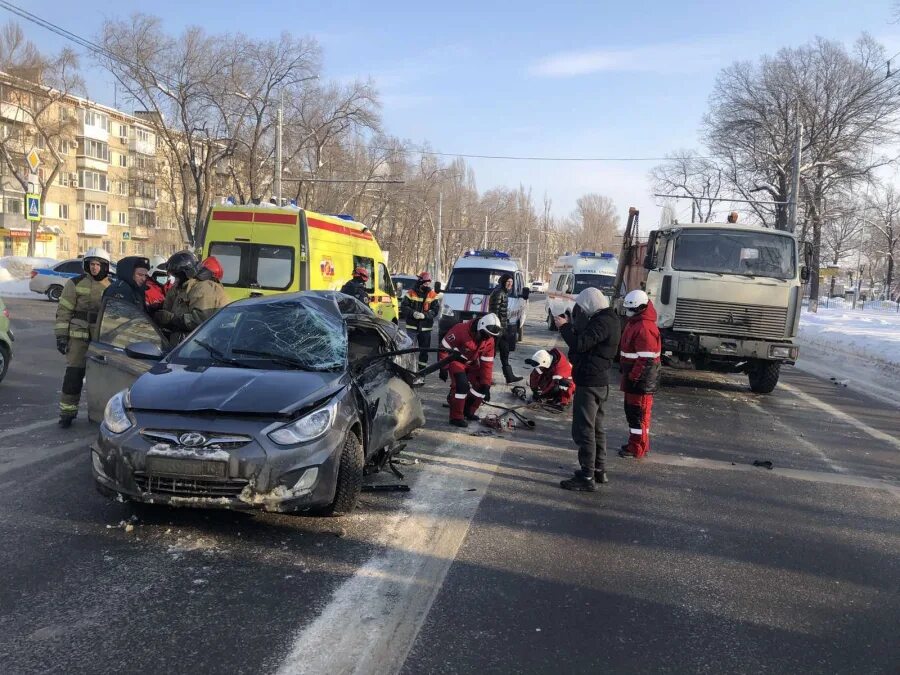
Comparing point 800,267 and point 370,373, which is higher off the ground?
point 800,267

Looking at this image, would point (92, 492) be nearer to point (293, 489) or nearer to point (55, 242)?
point (293, 489)

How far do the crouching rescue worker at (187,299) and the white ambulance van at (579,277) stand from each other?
14356mm

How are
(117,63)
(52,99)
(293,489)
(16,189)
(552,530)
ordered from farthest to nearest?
(16,189), (52,99), (117,63), (552,530), (293,489)

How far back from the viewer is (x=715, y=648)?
346 cm

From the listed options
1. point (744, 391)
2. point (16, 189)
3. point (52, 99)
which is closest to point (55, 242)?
point (16, 189)

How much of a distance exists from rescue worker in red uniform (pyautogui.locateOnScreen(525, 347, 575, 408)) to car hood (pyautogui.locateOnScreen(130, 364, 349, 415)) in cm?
491

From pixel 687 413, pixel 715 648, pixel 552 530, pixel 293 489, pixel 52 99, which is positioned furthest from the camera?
pixel 52 99

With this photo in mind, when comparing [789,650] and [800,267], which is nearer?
[789,650]

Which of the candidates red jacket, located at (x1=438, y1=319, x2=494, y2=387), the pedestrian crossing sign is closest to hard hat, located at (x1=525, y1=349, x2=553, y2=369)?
red jacket, located at (x1=438, y1=319, x2=494, y2=387)

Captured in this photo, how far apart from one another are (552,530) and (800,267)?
337 inches

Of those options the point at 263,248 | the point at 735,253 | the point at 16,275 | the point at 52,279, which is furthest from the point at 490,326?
the point at 16,275

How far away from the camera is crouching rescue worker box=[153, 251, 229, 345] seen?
7426 millimetres

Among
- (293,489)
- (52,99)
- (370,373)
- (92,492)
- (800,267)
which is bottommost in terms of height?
(92,492)

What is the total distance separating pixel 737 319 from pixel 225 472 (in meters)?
9.05
